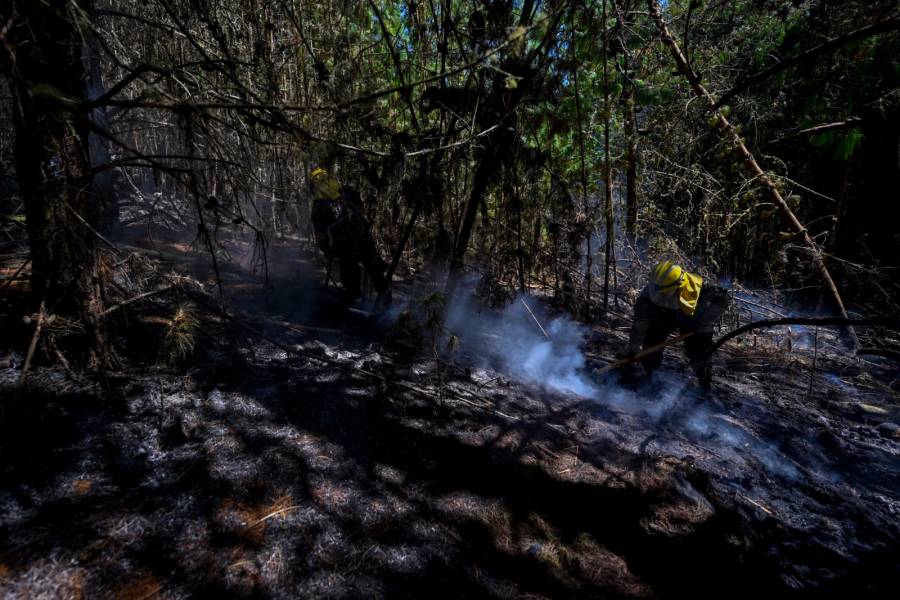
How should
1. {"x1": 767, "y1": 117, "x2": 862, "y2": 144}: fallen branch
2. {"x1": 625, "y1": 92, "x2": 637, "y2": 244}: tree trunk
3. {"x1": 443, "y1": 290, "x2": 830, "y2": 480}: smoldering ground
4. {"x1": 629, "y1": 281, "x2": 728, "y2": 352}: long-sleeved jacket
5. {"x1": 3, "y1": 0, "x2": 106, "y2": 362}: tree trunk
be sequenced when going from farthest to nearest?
{"x1": 625, "y1": 92, "x2": 637, "y2": 244}: tree trunk, {"x1": 629, "y1": 281, "x2": 728, "y2": 352}: long-sleeved jacket, {"x1": 443, "y1": 290, "x2": 830, "y2": 480}: smoldering ground, {"x1": 767, "y1": 117, "x2": 862, "y2": 144}: fallen branch, {"x1": 3, "y1": 0, "x2": 106, "y2": 362}: tree trunk

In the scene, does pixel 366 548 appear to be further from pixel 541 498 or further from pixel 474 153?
pixel 474 153

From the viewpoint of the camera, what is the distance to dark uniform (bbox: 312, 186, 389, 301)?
4.81m

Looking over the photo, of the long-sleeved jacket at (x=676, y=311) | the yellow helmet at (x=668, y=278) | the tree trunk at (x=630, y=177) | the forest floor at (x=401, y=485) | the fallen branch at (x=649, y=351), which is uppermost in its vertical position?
the tree trunk at (x=630, y=177)

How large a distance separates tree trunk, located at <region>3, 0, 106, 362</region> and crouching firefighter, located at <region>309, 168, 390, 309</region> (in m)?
2.37

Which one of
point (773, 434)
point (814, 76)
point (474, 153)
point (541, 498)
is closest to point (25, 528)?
point (541, 498)

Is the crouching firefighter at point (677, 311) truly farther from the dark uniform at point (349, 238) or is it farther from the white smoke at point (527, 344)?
Answer: the dark uniform at point (349, 238)

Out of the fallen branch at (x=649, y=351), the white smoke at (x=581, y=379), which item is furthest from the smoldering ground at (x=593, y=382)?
the fallen branch at (x=649, y=351)

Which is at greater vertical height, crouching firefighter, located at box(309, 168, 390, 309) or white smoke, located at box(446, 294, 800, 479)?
crouching firefighter, located at box(309, 168, 390, 309)

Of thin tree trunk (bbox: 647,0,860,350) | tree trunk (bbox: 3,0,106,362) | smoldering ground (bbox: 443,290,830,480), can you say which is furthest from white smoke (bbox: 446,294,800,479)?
tree trunk (bbox: 3,0,106,362)

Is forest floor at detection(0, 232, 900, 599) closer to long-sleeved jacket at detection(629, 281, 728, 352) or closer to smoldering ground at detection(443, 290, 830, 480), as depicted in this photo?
smoldering ground at detection(443, 290, 830, 480)

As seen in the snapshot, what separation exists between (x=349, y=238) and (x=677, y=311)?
11.7ft

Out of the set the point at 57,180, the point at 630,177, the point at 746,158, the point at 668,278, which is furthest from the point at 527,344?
the point at 57,180

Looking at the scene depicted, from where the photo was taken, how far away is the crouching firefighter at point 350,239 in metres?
4.80

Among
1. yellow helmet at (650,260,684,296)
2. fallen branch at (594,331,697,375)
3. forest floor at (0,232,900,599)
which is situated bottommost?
forest floor at (0,232,900,599)
